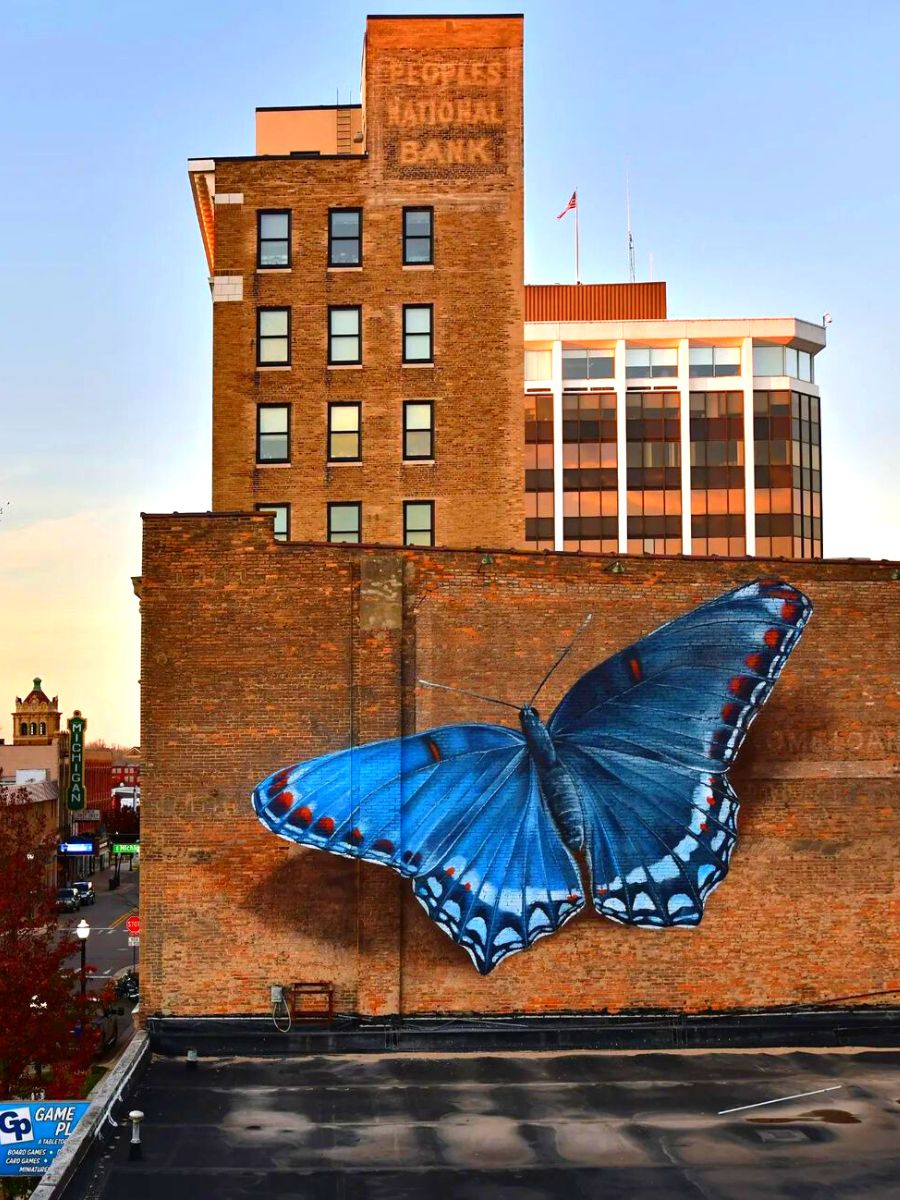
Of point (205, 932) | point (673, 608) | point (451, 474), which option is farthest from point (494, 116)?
A: point (205, 932)

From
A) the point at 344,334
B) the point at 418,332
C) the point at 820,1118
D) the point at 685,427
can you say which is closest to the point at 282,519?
the point at 344,334

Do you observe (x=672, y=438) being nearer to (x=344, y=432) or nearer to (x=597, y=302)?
(x=597, y=302)

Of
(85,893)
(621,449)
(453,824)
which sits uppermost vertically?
(621,449)

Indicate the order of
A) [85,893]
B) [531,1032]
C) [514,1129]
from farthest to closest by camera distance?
[85,893]
[531,1032]
[514,1129]

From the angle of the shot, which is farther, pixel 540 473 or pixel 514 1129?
pixel 540 473

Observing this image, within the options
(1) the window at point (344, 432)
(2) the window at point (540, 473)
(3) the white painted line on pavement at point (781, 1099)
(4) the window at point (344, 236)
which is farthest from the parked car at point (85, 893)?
(3) the white painted line on pavement at point (781, 1099)

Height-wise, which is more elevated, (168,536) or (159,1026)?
(168,536)

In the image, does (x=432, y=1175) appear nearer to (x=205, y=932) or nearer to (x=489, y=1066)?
(x=489, y=1066)

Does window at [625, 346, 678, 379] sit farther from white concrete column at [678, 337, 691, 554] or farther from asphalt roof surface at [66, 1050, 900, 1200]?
asphalt roof surface at [66, 1050, 900, 1200]
